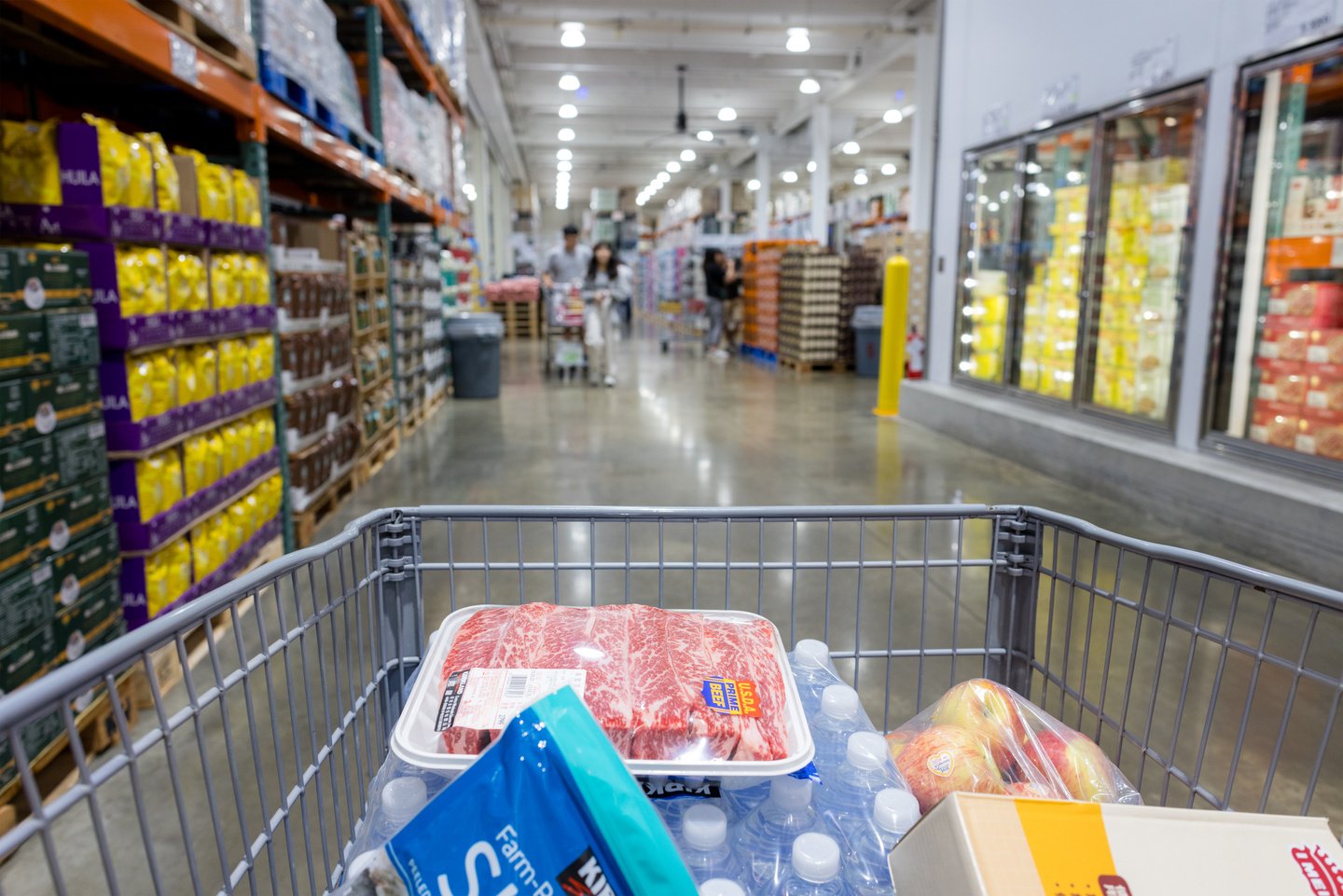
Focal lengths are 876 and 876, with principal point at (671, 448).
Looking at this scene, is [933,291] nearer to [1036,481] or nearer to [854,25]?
[1036,481]

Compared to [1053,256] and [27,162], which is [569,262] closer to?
[1053,256]

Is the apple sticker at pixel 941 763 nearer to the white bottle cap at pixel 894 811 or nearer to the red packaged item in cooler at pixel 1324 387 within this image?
the white bottle cap at pixel 894 811

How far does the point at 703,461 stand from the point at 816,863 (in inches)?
213

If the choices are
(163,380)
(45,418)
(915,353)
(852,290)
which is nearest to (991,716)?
(45,418)

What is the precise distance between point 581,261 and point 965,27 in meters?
5.45

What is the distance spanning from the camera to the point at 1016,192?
6.98 m

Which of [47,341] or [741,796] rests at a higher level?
[47,341]

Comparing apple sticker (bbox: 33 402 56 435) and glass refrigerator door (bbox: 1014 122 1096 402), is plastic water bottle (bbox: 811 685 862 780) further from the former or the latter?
glass refrigerator door (bbox: 1014 122 1096 402)

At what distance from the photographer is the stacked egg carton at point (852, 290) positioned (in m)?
12.6

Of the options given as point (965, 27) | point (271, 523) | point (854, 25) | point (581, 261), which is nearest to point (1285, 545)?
point (271, 523)

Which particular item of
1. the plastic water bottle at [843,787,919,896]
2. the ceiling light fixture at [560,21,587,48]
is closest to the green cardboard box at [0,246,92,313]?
the plastic water bottle at [843,787,919,896]

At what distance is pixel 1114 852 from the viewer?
30.5 inches

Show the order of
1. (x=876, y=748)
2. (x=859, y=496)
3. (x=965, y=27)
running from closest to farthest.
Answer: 1. (x=876, y=748)
2. (x=859, y=496)
3. (x=965, y=27)

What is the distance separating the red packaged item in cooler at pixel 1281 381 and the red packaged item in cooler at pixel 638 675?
175 inches
